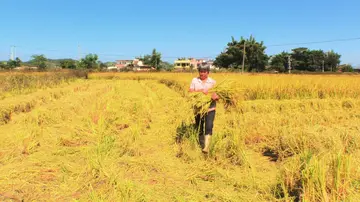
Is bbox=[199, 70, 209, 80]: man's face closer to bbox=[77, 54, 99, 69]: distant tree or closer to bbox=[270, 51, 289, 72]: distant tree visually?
bbox=[77, 54, 99, 69]: distant tree

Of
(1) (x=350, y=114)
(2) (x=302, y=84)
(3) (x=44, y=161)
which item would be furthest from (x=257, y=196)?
(2) (x=302, y=84)

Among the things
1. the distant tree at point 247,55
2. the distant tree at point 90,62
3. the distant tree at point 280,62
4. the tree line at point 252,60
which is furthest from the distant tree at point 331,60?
the distant tree at point 90,62

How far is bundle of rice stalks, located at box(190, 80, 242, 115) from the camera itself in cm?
378

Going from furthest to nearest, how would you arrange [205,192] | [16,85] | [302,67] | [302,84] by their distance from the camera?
1. [302,67]
2. [16,85]
3. [302,84]
4. [205,192]

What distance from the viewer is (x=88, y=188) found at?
283cm

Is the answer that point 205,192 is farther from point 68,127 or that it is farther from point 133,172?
point 68,127

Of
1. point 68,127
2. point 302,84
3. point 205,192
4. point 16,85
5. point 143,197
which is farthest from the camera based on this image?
point 16,85

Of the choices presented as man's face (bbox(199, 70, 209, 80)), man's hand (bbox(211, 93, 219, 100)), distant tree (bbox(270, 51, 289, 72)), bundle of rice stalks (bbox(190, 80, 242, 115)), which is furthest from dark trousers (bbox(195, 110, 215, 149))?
distant tree (bbox(270, 51, 289, 72))

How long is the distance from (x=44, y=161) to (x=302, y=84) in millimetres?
8094

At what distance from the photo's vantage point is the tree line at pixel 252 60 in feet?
149

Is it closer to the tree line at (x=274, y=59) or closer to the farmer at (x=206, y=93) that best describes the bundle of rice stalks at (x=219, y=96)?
the farmer at (x=206, y=93)

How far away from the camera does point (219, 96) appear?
13.0ft

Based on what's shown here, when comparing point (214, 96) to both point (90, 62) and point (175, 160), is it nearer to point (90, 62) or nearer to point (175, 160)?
point (175, 160)

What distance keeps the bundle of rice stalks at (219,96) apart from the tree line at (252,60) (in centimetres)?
3964
